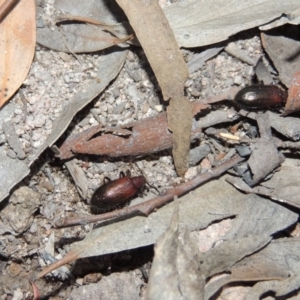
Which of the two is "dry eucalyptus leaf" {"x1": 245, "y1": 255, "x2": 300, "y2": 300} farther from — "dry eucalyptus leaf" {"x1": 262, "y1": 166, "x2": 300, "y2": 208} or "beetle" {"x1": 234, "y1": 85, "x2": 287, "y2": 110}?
"beetle" {"x1": 234, "y1": 85, "x2": 287, "y2": 110}

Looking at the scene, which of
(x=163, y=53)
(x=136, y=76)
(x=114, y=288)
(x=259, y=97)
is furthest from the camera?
(x=114, y=288)

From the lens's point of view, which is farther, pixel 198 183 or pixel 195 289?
pixel 198 183

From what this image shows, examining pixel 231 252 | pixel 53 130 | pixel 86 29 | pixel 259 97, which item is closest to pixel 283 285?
pixel 231 252

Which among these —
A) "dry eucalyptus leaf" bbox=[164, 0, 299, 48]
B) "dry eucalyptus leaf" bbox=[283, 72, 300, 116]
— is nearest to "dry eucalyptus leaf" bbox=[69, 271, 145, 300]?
"dry eucalyptus leaf" bbox=[283, 72, 300, 116]

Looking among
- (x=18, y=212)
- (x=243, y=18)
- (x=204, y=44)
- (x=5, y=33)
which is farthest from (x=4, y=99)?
(x=243, y=18)

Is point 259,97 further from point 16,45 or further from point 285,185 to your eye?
point 16,45

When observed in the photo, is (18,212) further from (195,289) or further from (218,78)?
(218,78)

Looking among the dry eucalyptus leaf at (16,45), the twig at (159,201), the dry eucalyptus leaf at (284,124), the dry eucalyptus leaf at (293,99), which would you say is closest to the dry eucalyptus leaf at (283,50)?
the dry eucalyptus leaf at (293,99)
